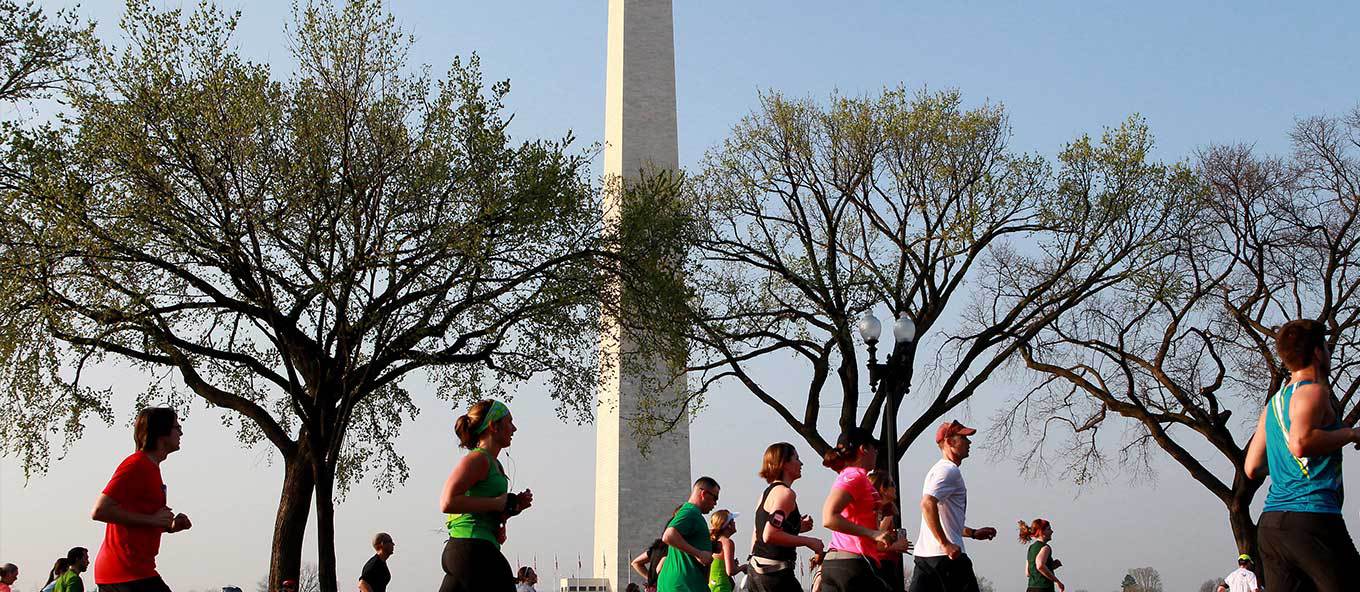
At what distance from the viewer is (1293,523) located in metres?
6.38

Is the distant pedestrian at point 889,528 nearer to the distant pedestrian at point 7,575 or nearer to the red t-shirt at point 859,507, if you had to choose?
the red t-shirt at point 859,507

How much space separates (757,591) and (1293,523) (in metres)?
4.13

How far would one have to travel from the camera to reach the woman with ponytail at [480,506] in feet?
24.1

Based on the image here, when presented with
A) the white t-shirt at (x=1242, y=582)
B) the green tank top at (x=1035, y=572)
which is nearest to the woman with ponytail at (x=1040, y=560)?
the green tank top at (x=1035, y=572)

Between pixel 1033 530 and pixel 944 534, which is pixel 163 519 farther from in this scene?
pixel 1033 530

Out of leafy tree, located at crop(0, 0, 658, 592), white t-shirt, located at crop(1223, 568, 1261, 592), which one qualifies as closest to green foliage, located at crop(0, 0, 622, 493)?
leafy tree, located at crop(0, 0, 658, 592)

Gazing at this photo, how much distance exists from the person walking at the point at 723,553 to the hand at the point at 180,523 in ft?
14.8

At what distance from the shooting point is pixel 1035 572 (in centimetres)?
1709

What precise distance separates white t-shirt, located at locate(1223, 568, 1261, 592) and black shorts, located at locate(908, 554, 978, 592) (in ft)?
37.9

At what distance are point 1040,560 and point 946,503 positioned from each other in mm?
8523

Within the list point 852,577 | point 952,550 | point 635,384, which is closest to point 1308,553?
point 952,550

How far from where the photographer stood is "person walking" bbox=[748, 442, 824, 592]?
938cm

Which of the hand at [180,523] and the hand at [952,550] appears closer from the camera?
the hand at [180,523]

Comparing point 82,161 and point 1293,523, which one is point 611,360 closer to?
point 82,161
